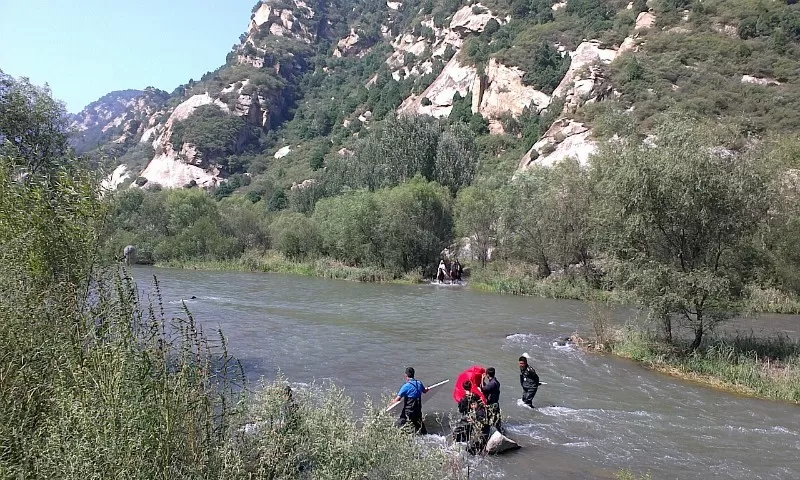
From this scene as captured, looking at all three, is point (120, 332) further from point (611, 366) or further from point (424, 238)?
point (424, 238)

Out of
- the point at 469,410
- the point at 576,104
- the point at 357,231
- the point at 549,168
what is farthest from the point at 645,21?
the point at 469,410

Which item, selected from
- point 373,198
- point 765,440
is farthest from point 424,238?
point 765,440

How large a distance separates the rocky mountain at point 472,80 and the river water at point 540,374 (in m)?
9.15

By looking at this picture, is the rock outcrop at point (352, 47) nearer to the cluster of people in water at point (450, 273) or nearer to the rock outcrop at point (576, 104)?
the rock outcrop at point (576, 104)

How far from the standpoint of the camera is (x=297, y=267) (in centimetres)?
4922

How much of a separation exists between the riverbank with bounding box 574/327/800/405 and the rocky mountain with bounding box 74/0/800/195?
16369mm

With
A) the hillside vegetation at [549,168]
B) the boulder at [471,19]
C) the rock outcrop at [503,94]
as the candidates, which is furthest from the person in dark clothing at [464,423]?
the boulder at [471,19]

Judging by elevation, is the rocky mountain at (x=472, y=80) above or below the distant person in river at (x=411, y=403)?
above

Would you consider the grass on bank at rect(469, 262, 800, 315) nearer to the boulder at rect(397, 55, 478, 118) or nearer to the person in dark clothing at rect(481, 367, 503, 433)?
the person in dark clothing at rect(481, 367, 503, 433)

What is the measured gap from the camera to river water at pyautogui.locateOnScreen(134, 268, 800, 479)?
10.5 meters

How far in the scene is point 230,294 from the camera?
33344 mm

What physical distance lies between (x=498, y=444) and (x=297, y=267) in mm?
40514

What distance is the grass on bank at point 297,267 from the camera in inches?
1705

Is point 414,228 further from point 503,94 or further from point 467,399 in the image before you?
point 503,94
